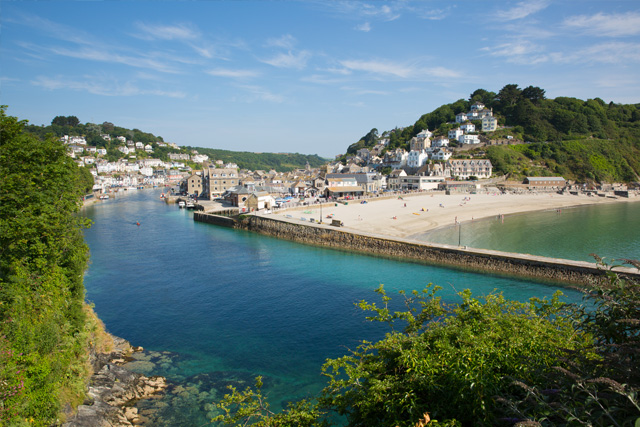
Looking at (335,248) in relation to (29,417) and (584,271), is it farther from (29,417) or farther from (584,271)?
(29,417)

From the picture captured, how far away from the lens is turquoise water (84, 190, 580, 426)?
11133 millimetres

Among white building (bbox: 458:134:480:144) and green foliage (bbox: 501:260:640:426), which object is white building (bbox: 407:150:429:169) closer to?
white building (bbox: 458:134:480:144)

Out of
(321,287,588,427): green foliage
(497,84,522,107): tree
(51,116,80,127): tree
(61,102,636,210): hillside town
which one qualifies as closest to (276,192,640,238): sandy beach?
(61,102,636,210): hillside town

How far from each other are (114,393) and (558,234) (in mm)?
32450

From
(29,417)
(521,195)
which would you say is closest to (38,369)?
(29,417)

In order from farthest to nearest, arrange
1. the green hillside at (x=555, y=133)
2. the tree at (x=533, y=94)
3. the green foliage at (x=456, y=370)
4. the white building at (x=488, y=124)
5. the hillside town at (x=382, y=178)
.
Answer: the tree at (x=533, y=94) < the white building at (x=488, y=124) < the green hillside at (x=555, y=133) < the hillside town at (x=382, y=178) < the green foliage at (x=456, y=370)

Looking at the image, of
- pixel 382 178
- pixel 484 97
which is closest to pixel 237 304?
pixel 382 178

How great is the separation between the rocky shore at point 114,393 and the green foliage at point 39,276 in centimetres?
61

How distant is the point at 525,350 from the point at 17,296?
38.2 feet

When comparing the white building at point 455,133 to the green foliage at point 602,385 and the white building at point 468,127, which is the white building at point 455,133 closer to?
the white building at point 468,127

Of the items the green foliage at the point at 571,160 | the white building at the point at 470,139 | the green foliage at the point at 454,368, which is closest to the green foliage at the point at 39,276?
the green foliage at the point at 454,368

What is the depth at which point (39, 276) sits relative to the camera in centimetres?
1072

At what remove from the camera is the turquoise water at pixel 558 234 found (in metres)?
24.1

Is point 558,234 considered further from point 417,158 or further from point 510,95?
point 510,95
